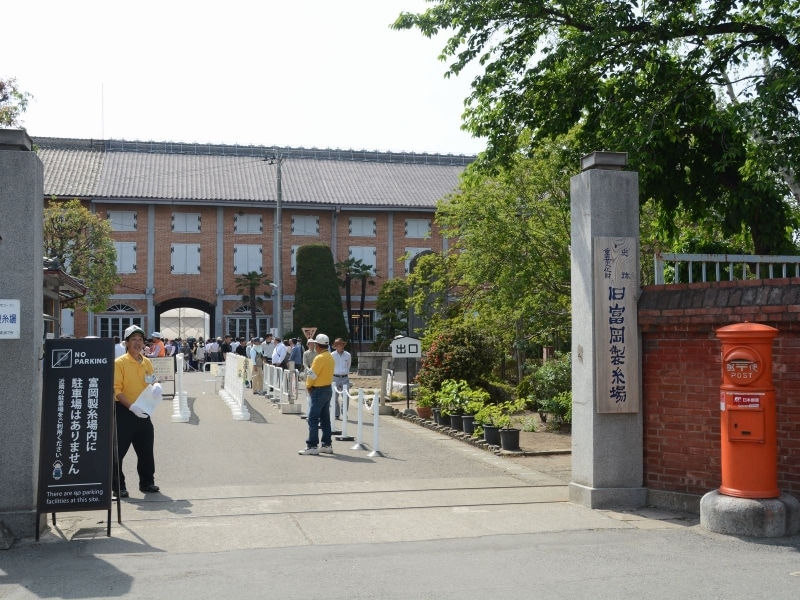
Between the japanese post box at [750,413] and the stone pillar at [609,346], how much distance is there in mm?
1386

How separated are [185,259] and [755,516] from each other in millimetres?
48318

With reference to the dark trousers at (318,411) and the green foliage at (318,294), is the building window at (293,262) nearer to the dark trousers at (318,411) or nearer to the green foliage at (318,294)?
the green foliage at (318,294)

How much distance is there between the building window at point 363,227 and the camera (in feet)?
183

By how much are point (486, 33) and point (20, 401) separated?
30.4 feet

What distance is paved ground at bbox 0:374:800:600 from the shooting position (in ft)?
19.9

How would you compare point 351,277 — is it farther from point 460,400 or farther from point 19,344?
point 19,344

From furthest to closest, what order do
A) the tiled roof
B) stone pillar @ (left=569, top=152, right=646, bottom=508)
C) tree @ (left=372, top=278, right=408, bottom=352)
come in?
the tiled roof, tree @ (left=372, top=278, right=408, bottom=352), stone pillar @ (left=569, top=152, right=646, bottom=508)

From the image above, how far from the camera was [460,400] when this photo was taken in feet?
53.5

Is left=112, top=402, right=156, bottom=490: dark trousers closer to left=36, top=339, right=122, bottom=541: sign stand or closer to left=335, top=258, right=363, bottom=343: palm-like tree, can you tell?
left=36, top=339, right=122, bottom=541: sign stand

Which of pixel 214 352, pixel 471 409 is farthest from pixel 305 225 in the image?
pixel 471 409

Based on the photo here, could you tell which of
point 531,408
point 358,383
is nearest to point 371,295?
point 358,383

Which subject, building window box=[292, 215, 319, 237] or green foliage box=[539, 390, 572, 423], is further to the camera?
building window box=[292, 215, 319, 237]

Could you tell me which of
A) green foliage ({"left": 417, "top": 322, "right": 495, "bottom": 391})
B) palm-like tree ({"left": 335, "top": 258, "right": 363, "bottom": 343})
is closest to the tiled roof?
palm-like tree ({"left": 335, "top": 258, "right": 363, "bottom": 343})

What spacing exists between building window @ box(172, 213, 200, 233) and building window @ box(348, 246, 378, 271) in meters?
9.61
